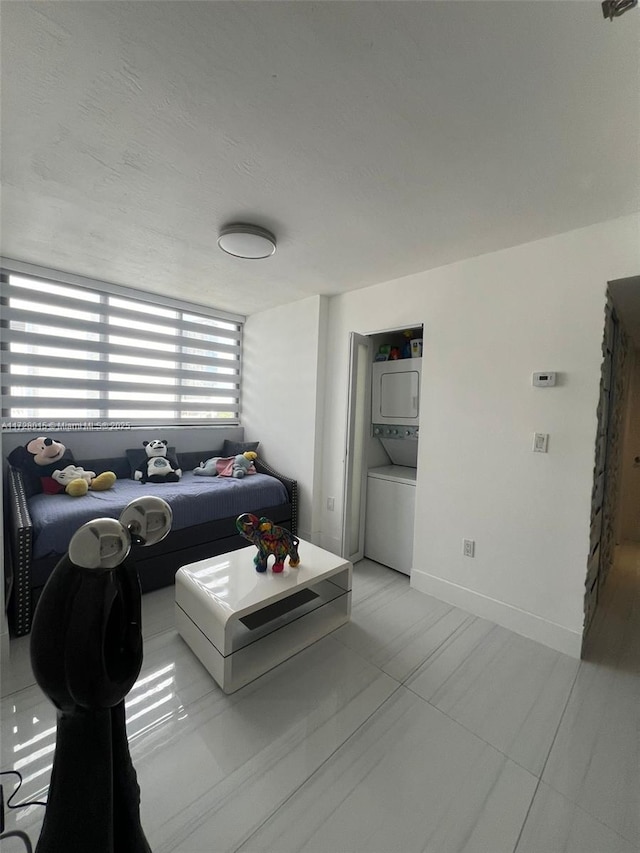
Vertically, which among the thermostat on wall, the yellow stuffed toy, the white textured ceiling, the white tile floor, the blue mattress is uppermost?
the white textured ceiling

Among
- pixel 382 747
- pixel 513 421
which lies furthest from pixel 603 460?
pixel 382 747

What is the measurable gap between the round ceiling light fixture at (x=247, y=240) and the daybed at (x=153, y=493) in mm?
1846

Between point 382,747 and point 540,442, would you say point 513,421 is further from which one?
point 382,747

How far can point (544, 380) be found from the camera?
2.07m

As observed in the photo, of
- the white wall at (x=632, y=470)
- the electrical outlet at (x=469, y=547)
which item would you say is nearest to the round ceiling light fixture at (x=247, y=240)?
the electrical outlet at (x=469, y=547)

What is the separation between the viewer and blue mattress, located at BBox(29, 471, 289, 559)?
6.91 ft

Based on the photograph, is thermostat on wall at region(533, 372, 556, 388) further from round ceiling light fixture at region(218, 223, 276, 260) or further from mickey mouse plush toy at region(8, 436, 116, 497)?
mickey mouse plush toy at region(8, 436, 116, 497)

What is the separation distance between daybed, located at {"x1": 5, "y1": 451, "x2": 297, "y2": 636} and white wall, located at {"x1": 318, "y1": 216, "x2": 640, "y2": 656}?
1480 mm

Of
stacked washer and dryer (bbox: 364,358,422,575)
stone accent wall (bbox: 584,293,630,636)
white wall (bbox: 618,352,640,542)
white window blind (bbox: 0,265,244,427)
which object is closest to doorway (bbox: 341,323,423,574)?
stacked washer and dryer (bbox: 364,358,422,575)

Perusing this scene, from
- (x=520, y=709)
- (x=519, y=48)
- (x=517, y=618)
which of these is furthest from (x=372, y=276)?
(x=520, y=709)

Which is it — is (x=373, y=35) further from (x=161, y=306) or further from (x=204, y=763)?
(x=161, y=306)

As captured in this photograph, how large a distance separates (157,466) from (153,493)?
544 mm

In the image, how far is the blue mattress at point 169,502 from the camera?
6.91ft

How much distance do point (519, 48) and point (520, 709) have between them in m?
2.51
